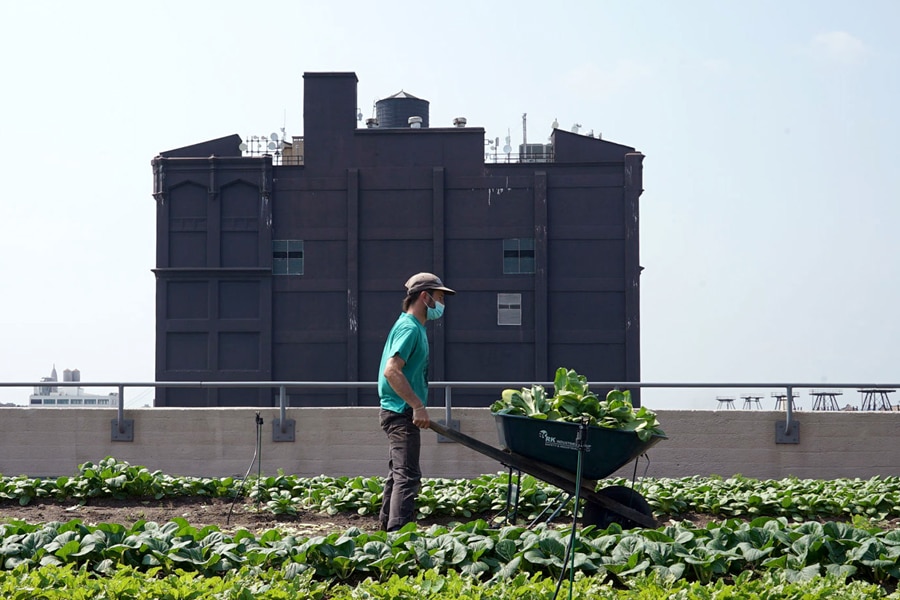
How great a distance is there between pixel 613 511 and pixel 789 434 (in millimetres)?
6776

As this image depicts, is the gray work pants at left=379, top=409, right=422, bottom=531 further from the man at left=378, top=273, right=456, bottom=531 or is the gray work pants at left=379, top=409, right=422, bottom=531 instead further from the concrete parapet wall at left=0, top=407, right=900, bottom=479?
the concrete parapet wall at left=0, top=407, right=900, bottom=479

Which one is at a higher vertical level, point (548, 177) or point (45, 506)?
Result: point (548, 177)

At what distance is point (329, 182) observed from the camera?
30891 millimetres

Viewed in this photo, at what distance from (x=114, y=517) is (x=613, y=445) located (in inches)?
183

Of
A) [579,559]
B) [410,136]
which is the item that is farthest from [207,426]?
[410,136]

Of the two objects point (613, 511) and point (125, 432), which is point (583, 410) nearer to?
point (613, 511)

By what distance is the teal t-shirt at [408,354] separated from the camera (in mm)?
8086

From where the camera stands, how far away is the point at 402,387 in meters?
7.99

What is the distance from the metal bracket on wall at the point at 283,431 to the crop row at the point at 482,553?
7.46 m

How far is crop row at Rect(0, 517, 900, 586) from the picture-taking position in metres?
6.32

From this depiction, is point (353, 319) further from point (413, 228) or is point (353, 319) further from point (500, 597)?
point (500, 597)

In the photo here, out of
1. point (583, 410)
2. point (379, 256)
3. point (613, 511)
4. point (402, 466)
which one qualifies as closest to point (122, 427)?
point (402, 466)

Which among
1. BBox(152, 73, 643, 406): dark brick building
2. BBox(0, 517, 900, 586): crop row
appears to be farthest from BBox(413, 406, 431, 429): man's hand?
BBox(152, 73, 643, 406): dark brick building

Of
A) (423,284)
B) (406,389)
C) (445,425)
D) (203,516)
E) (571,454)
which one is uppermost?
(423,284)
